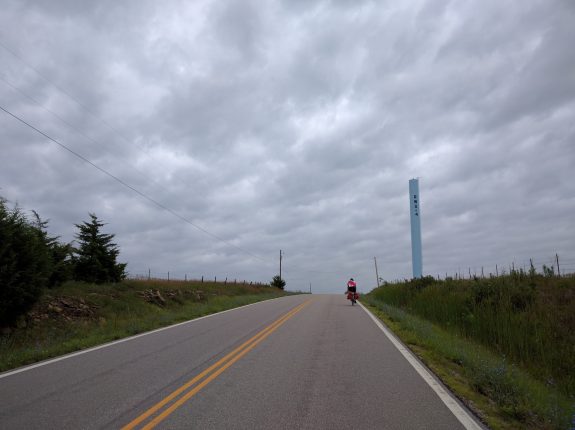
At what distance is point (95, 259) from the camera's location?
28422 millimetres

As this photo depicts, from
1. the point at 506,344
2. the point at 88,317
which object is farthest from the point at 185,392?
the point at 88,317

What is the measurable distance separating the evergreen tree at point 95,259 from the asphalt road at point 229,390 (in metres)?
18.6

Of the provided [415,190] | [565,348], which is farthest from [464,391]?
[415,190]

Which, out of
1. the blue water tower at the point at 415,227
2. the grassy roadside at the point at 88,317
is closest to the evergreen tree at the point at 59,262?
the grassy roadside at the point at 88,317

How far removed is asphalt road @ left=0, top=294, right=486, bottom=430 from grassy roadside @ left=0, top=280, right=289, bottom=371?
1557 mm

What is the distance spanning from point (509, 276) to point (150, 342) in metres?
14.7

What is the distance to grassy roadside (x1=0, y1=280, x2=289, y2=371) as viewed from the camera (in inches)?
459

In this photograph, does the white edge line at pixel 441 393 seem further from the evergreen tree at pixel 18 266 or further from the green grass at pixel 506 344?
the evergreen tree at pixel 18 266

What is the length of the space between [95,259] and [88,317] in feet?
31.6

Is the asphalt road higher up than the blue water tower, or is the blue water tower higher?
the blue water tower

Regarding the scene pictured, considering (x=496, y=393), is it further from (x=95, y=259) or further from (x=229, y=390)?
(x=95, y=259)

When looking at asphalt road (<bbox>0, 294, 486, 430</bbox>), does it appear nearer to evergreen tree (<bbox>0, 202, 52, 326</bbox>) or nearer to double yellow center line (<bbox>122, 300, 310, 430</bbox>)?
double yellow center line (<bbox>122, 300, 310, 430</bbox>)

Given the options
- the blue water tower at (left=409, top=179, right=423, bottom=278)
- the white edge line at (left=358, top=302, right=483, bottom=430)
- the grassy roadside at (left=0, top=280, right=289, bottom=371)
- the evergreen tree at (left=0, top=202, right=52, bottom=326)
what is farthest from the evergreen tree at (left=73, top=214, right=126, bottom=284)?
the blue water tower at (left=409, top=179, right=423, bottom=278)

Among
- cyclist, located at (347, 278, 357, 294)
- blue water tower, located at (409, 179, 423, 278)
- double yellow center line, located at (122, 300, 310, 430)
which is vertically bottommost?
double yellow center line, located at (122, 300, 310, 430)
